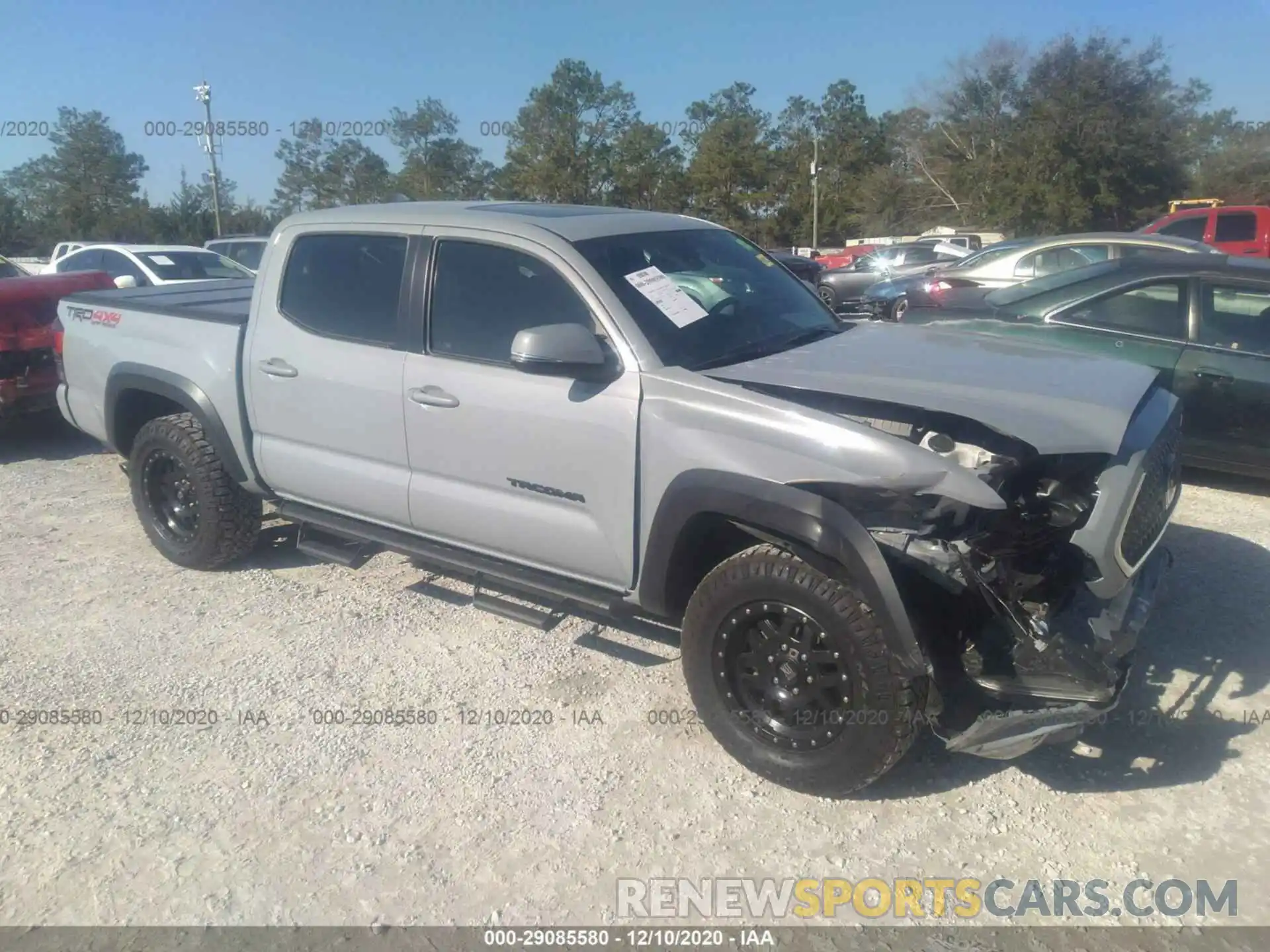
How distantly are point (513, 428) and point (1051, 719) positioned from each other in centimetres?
217

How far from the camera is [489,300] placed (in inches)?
160

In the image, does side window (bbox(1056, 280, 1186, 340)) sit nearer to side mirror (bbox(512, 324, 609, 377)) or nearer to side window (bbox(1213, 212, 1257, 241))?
side mirror (bbox(512, 324, 609, 377))

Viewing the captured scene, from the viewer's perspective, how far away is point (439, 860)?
3092 millimetres

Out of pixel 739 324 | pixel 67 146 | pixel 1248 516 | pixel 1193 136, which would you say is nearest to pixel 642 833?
pixel 739 324

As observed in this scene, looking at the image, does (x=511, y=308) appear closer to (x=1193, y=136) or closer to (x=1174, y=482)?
(x=1174, y=482)

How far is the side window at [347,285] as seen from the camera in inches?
171

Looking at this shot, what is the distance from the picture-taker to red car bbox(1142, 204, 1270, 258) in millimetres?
16062

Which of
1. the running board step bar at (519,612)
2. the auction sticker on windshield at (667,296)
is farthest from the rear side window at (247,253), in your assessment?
the auction sticker on windshield at (667,296)

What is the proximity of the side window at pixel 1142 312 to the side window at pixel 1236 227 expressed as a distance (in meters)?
12.2

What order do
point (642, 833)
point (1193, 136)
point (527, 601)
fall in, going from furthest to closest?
1. point (1193, 136)
2. point (527, 601)
3. point (642, 833)

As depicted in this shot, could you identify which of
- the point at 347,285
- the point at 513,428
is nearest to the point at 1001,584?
the point at 513,428

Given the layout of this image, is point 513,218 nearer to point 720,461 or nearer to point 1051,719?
point 720,461

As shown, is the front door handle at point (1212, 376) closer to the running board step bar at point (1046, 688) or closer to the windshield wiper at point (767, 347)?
the windshield wiper at point (767, 347)

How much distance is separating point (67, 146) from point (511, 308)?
45.8m
